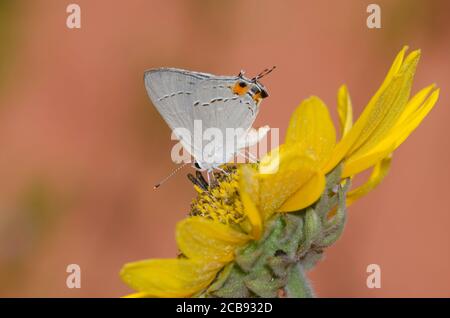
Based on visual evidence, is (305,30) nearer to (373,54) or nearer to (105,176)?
(373,54)

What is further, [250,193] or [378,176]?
[378,176]

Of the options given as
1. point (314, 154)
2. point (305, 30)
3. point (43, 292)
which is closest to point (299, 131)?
point (314, 154)

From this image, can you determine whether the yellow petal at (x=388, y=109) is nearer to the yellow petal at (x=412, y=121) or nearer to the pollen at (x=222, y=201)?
the yellow petal at (x=412, y=121)

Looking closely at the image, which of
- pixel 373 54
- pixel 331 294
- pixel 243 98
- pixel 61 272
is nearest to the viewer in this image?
pixel 243 98

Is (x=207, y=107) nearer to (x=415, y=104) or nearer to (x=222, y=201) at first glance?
(x=222, y=201)

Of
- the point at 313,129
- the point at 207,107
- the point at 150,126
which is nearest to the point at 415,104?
the point at 313,129
